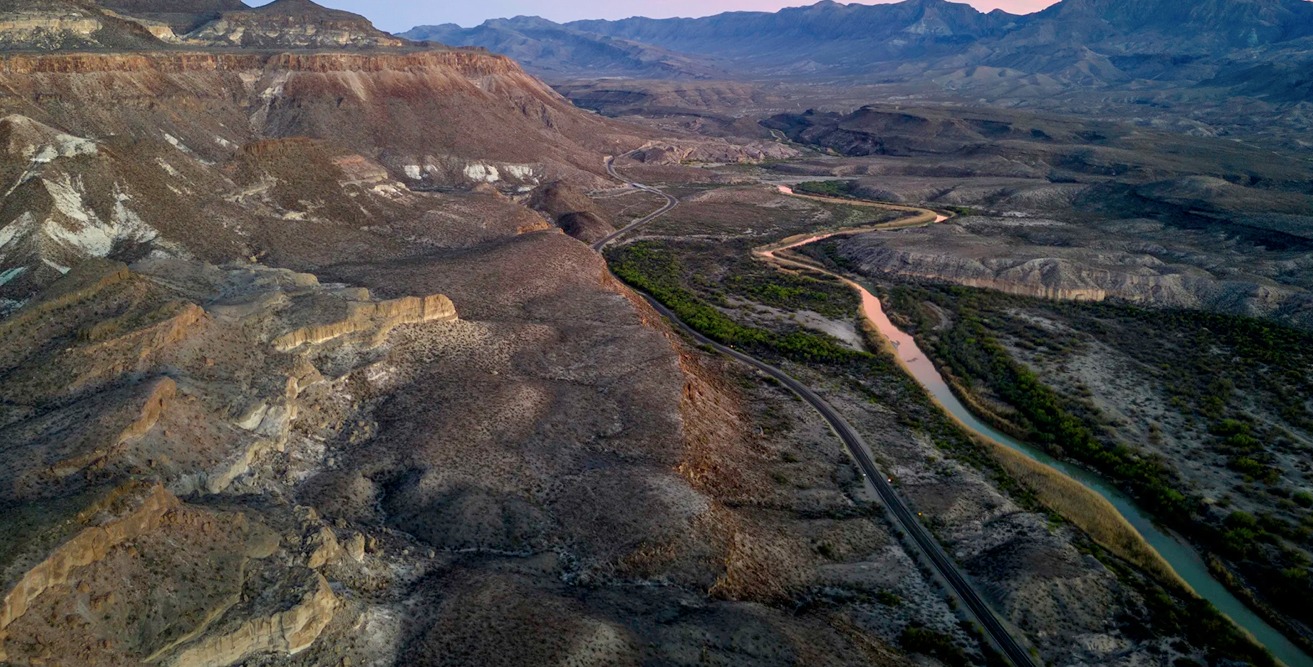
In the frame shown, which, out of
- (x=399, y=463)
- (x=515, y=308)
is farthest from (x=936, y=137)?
(x=399, y=463)

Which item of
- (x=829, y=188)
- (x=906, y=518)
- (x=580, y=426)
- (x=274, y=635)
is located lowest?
(x=906, y=518)

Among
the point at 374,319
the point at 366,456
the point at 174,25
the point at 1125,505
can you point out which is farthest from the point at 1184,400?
the point at 174,25

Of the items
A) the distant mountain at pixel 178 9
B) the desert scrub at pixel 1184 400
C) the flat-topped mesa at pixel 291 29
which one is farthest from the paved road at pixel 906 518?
the distant mountain at pixel 178 9

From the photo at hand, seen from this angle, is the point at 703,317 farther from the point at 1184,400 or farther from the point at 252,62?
the point at 252,62

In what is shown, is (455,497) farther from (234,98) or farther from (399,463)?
(234,98)

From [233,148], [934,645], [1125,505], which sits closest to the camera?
[934,645]

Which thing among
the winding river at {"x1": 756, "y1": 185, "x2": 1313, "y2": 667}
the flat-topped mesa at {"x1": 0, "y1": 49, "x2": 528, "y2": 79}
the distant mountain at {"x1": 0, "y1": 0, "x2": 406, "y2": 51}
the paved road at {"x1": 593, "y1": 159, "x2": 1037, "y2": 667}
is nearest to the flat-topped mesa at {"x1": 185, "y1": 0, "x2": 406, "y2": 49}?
the distant mountain at {"x1": 0, "y1": 0, "x2": 406, "y2": 51}
